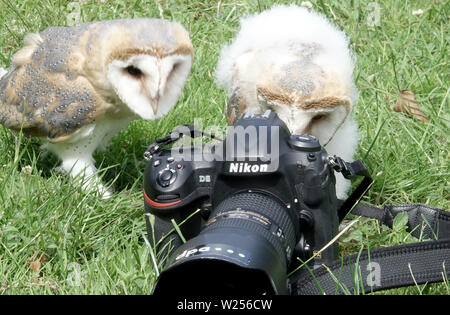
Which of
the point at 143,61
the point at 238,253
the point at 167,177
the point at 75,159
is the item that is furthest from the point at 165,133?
the point at 238,253

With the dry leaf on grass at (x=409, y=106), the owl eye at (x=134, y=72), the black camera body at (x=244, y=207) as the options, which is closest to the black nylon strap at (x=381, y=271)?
the black camera body at (x=244, y=207)

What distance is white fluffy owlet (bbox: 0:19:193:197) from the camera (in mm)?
3076

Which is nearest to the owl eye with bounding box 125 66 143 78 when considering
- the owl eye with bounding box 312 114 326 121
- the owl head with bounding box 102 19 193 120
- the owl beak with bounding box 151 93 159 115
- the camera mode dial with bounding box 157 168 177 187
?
the owl head with bounding box 102 19 193 120

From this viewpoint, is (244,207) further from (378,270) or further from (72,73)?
(72,73)

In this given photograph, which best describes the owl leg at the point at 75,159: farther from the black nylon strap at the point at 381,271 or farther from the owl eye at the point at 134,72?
the black nylon strap at the point at 381,271

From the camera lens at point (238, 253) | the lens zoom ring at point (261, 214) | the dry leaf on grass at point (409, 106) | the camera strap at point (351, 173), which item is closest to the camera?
the camera lens at point (238, 253)

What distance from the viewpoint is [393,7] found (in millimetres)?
4891

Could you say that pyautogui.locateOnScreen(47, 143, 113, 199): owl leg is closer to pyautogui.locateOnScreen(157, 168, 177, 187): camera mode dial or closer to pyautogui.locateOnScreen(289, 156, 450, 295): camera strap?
pyautogui.locateOnScreen(157, 168, 177, 187): camera mode dial

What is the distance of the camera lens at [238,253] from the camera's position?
211 cm

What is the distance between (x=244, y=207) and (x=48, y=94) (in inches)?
50.8

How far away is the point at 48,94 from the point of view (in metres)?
3.34

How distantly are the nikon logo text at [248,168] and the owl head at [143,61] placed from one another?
26.5 inches

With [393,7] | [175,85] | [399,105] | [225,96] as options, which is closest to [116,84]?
[175,85]
